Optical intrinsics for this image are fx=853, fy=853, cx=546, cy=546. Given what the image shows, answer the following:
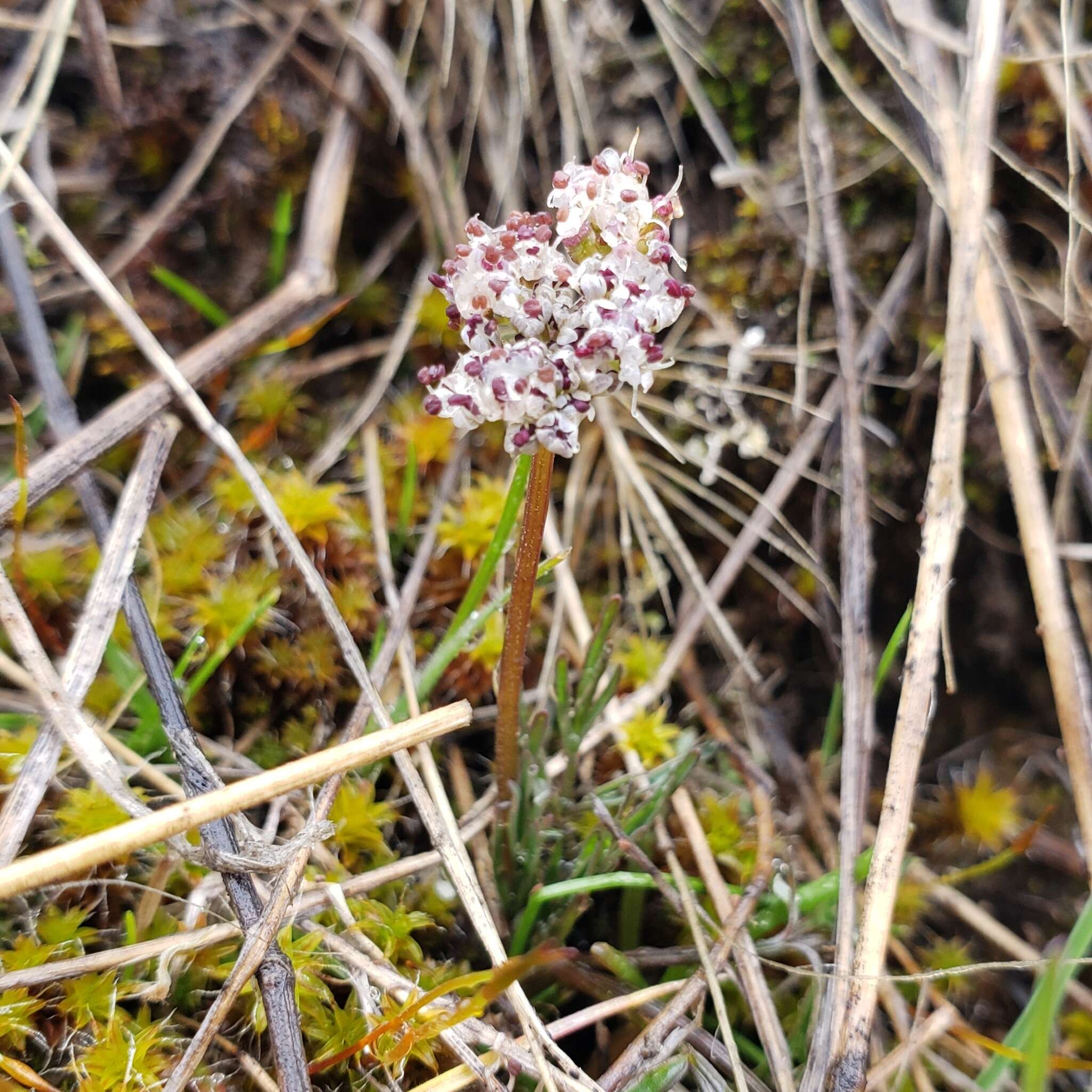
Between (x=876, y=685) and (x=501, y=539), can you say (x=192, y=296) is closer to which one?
(x=501, y=539)

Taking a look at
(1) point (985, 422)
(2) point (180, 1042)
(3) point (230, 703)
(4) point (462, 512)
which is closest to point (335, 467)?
(4) point (462, 512)

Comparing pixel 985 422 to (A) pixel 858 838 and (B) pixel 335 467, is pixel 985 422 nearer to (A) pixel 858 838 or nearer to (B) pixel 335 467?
(A) pixel 858 838

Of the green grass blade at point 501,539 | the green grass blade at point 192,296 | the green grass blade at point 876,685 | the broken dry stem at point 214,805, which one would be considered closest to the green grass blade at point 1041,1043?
the green grass blade at point 876,685

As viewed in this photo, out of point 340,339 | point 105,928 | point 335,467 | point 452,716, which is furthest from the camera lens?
point 340,339

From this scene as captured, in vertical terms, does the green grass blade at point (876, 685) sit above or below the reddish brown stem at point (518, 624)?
below

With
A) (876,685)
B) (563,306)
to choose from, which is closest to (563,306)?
(563,306)

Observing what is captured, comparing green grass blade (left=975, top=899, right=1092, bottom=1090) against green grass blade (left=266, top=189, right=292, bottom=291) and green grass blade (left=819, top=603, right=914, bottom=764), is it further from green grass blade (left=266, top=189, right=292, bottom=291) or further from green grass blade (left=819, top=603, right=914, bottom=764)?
green grass blade (left=266, top=189, right=292, bottom=291)

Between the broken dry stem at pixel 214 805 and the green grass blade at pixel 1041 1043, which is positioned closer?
the green grass blade at pixel 1041 1043

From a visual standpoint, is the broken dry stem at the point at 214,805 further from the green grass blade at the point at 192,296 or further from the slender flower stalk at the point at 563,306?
the green grass blade at the point at 192,296
